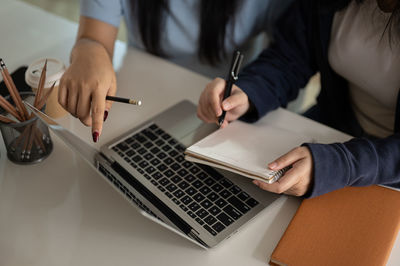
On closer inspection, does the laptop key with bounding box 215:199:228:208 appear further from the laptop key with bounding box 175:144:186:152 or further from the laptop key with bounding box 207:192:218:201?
the laptop key with bounding box 175:144:186:152

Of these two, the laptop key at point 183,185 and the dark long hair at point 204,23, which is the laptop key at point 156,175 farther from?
the dark long hair at point 204,23

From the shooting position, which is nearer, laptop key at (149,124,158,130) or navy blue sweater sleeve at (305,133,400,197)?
navy blue sweater sleeve at (305,133,400,197)

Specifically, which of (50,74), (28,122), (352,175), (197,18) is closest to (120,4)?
(197,18)

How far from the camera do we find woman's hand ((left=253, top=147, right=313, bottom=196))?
634mm

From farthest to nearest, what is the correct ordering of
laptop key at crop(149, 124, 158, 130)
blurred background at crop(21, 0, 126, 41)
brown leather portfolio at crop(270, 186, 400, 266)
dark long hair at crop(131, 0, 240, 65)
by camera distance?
blurred background at crop(21, 0, 126, 41), dark long hair at crop(131, 0, 240, 65), laptop key at crop(149, 124, 158, 130), brown leather portfolio at crop(270, 186, 400, 266)

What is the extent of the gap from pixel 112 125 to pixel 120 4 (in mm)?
369

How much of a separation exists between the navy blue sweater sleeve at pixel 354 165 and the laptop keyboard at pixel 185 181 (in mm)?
128

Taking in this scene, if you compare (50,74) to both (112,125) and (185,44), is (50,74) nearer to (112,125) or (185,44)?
(112,125)

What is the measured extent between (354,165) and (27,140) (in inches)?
23.3

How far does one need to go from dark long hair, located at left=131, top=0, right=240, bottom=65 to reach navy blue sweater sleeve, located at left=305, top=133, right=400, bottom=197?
0.45 meters

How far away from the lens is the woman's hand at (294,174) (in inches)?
25.0

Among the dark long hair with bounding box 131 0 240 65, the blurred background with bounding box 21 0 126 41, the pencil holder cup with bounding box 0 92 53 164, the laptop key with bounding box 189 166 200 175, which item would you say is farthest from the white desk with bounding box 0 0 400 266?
the blurred background with bounding box 21 0 126 41

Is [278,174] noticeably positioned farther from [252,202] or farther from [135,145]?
[135,145]

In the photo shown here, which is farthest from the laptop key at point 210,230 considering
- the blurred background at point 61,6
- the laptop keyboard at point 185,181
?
the blurred background at point 61,6
